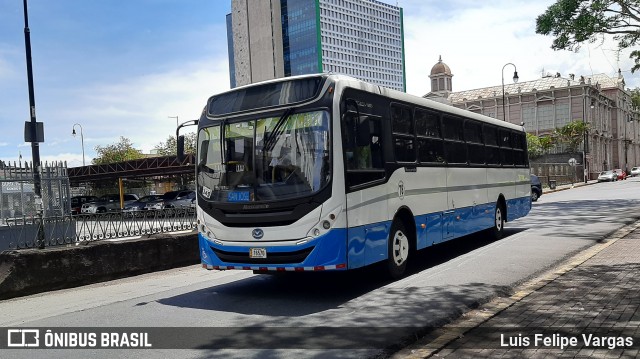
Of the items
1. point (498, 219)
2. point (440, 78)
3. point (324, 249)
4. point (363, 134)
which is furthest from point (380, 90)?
point (440, 78)

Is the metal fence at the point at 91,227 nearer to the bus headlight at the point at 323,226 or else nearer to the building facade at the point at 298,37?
the bus headlight at the point at 323,226

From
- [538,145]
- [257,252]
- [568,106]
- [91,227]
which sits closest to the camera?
[257,252]

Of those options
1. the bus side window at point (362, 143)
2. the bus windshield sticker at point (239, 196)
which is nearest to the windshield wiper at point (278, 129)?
the bus windshield sticker at point (239, 196)

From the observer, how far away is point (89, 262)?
419 inches

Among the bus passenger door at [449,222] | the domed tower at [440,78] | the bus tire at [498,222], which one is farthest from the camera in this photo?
the domed tower at [440,78]

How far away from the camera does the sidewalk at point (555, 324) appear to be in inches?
202

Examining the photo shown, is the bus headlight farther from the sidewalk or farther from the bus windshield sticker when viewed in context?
the sidewalk

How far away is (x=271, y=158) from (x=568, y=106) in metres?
89.5

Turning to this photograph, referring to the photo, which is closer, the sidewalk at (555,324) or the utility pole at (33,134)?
the sidewalk at (555,324)

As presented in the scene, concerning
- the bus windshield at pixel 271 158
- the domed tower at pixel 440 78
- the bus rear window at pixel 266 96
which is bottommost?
the bus windshield at pixel 271 158

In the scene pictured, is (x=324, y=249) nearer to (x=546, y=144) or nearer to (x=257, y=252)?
(x=257, y=252)

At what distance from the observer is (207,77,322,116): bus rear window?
811cm

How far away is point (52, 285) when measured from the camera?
32.9 feet

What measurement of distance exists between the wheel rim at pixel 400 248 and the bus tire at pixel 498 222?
574cm
